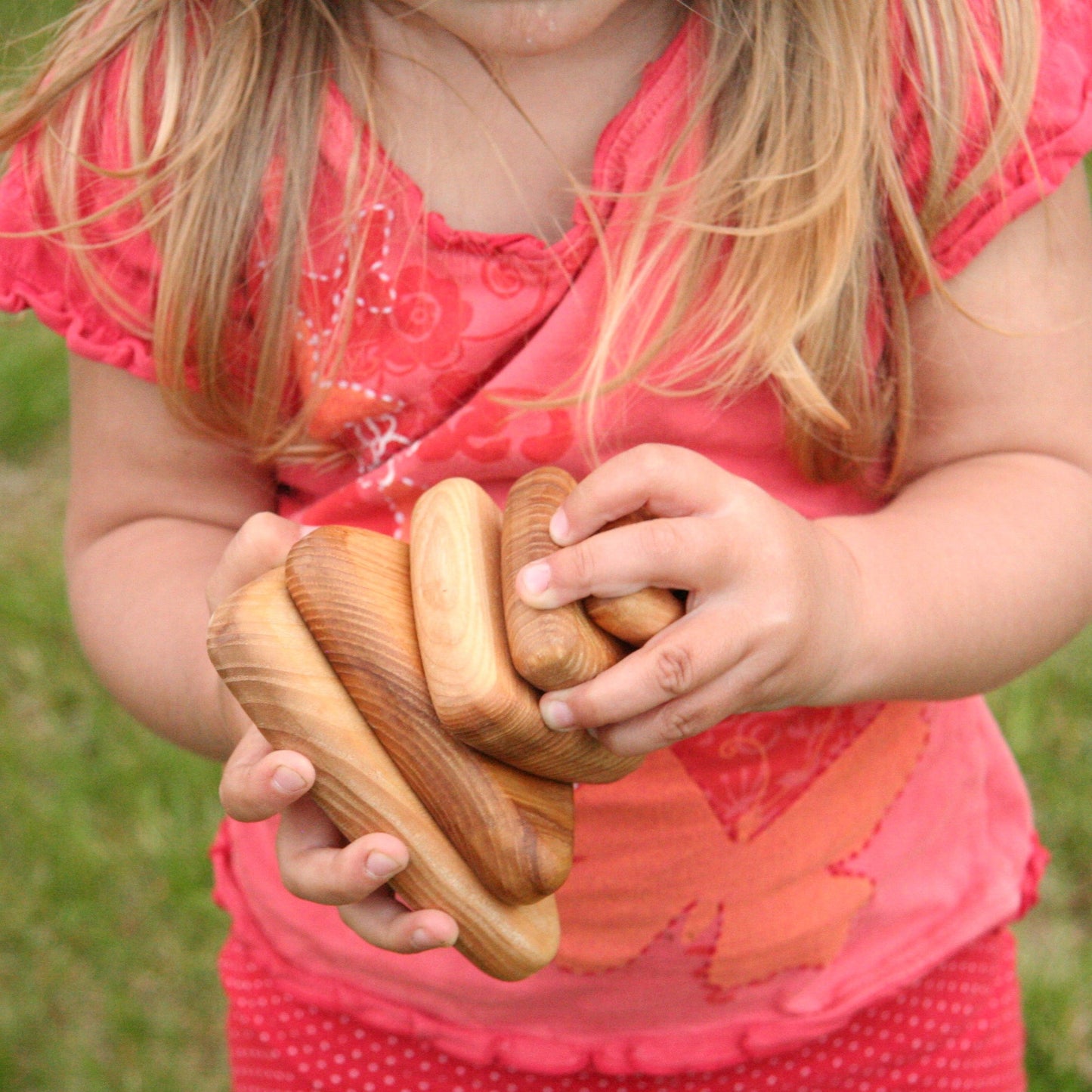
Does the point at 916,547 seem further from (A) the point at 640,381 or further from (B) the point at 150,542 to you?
(B) the point at 150,542

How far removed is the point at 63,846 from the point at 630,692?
1.51 metres

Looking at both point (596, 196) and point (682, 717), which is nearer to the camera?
point (682, 717)

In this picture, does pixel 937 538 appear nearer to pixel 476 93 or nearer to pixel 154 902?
pixel 476 93

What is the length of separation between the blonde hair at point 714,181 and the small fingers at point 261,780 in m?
0.32

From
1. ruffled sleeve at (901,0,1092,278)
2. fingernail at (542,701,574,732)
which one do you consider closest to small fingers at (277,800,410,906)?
fingernail at (542,701,574,732)

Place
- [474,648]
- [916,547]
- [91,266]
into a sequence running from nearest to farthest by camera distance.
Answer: [474,648], [916,547], [91,266]

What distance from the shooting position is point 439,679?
70 centimetres

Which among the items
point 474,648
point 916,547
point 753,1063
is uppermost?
point 474,648

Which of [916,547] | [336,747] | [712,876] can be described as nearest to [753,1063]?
[712,876]

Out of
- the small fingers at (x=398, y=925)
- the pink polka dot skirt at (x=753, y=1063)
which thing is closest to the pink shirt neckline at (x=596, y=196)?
the small fingers at (x=398, y=925)

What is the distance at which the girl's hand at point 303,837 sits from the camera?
73 cm

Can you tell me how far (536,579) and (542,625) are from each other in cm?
2

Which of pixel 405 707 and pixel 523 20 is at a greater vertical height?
pixel 523 20

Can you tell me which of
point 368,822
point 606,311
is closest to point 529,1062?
point 368,822
